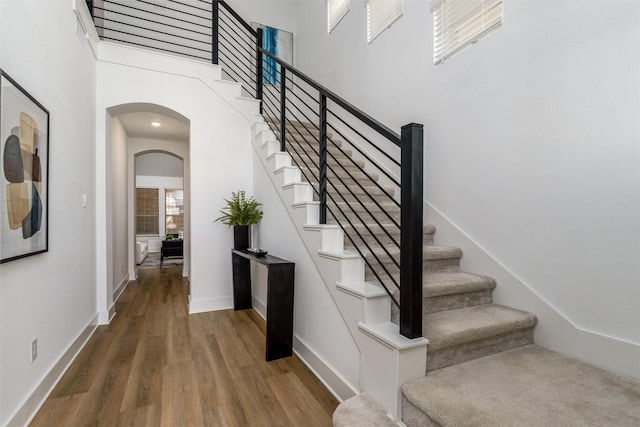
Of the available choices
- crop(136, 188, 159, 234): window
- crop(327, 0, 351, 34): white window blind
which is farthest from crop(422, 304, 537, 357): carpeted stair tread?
crop(136, 188, 159, 234): window

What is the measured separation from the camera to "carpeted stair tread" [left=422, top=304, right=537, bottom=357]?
5.26 feet

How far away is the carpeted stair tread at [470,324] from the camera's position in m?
1.60

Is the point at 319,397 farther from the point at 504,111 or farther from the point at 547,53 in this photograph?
the point at 547,53

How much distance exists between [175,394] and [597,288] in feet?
8.42

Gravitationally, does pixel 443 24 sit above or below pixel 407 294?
above

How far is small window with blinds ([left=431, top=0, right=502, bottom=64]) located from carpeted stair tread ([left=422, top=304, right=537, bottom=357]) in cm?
203

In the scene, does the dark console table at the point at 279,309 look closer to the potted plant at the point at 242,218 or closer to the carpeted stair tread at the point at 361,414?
the carpeted stair tread at the point at 361,414

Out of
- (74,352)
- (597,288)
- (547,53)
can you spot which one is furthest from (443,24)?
(74,352)

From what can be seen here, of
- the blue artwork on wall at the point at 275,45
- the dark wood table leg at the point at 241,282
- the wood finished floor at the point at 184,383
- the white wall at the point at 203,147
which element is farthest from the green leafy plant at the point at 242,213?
the blue artwork on wall at the point at 275,45

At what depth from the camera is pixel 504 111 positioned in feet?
7.15

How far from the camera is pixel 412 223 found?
1457mm

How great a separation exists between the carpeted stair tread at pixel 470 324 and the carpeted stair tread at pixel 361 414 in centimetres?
39

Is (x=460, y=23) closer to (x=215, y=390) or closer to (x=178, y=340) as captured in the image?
(x=215, y=390)

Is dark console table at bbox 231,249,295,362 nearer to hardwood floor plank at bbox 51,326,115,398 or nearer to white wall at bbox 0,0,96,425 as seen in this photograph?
hardwood floor plank at bbox 51,326,115,398
